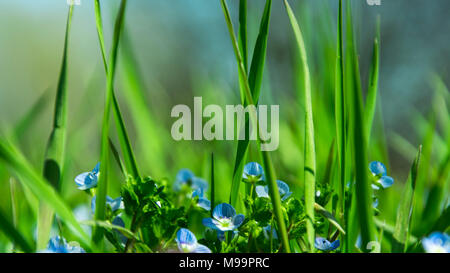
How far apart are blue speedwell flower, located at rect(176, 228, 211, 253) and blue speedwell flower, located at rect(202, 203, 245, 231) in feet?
0.06

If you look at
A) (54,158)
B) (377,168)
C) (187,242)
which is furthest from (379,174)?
(54,158)

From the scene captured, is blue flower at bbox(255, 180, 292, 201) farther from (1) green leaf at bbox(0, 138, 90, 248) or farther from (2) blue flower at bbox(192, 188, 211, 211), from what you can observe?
(1) green leaf at bbox(0, 138, 90, 248)

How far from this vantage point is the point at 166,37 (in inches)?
77.5

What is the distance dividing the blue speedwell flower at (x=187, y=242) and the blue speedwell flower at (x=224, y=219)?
0.06ft

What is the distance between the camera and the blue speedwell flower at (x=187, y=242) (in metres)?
0.36

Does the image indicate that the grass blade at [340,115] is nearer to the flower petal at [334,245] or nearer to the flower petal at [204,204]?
the flower petal at [334,245]

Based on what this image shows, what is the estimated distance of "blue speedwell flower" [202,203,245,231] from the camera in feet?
1.22

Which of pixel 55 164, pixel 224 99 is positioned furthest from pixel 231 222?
pixel 224 99

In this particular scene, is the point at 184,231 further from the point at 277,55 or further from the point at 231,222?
the point at 277,55

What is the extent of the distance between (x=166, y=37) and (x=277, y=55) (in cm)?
87

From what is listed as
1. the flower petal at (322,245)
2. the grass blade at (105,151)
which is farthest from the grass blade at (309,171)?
the grass blade at (105,151)

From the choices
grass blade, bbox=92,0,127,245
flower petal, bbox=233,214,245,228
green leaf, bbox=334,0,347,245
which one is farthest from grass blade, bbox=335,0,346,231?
grass blade, bbox=92,0,127,245
